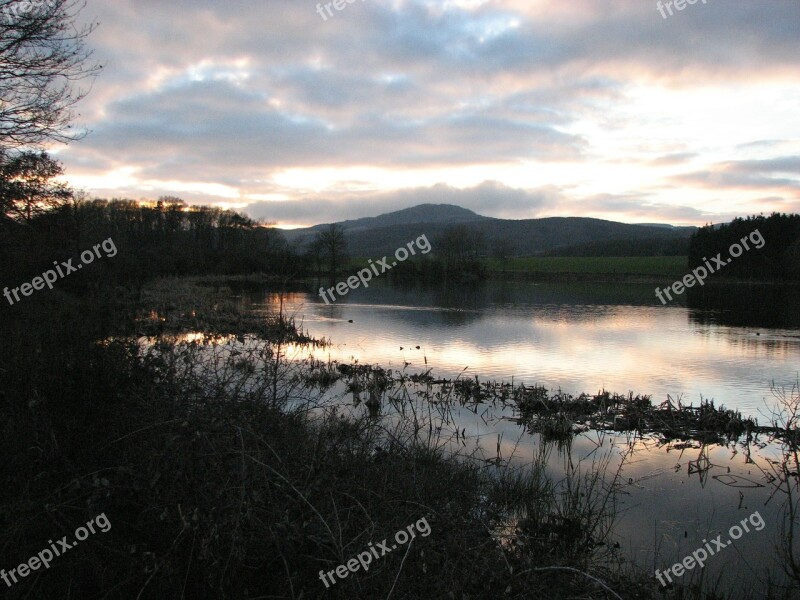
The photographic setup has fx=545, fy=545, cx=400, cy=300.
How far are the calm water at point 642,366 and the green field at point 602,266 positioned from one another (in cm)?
3880

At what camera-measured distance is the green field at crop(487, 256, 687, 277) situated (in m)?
80.5

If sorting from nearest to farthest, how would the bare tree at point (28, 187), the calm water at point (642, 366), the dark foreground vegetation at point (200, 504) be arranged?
the dark foreground vegetation at point (200, 504), the calm water at point (642, 366), the bare tree at point (28, 187)

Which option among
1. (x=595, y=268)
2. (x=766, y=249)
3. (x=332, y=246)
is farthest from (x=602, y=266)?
(x=332, y=246)

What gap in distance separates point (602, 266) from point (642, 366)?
248 feet

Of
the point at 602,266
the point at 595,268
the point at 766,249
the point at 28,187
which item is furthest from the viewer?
the point at 602,266

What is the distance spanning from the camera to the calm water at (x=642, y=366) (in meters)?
6.85

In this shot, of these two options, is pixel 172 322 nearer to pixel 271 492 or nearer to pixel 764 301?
pixel 271 492

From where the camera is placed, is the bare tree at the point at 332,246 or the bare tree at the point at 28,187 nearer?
the bare tree at the point at 28,187

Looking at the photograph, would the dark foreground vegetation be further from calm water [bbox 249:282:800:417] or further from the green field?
the green field

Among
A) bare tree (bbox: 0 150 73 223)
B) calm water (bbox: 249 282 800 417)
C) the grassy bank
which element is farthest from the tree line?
bare tree (bbox: 0 150 73 223)

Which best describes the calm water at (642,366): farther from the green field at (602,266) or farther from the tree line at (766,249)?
the green field at (602,266)

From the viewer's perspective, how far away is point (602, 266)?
89250 millimetres

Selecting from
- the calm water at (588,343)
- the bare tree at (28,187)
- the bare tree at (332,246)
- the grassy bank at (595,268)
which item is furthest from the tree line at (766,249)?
the bare tree at (28,187)

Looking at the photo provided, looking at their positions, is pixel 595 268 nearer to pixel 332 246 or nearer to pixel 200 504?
pixel 332 246
